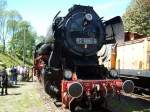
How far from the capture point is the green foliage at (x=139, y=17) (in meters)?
42.0

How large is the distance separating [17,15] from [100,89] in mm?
93203

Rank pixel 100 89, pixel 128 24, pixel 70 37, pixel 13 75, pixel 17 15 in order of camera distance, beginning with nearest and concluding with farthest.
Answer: pixel 100 89, pixel 70 37, pixel 13 75, pixel 128 24, pixel 17 15

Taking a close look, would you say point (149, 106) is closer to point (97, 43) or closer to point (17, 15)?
point (97, 43)

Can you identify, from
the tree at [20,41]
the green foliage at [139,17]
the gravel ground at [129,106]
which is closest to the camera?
the gravel ground at [129,106]

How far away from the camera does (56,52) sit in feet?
46.2

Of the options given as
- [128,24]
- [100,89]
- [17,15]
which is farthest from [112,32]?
[17,15]

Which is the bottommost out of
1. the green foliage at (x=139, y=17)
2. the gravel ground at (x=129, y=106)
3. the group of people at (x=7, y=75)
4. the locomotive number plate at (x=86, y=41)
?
the gravel ground at (x=129, y=106)

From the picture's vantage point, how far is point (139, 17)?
141 feet

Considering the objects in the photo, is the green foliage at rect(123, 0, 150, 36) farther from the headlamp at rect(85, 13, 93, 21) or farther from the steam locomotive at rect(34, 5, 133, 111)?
the headlamp at rect(85, 13, 93, 21)

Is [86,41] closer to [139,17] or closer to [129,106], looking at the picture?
[129,106]

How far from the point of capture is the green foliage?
41969 mm

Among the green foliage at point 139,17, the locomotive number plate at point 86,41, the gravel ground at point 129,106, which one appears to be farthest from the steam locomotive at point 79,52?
the green foliage at point 139,17

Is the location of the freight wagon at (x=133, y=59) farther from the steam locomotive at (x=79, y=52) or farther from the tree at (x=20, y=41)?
the tree at (x=20, y=41)

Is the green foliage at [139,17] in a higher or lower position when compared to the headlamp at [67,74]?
higher
